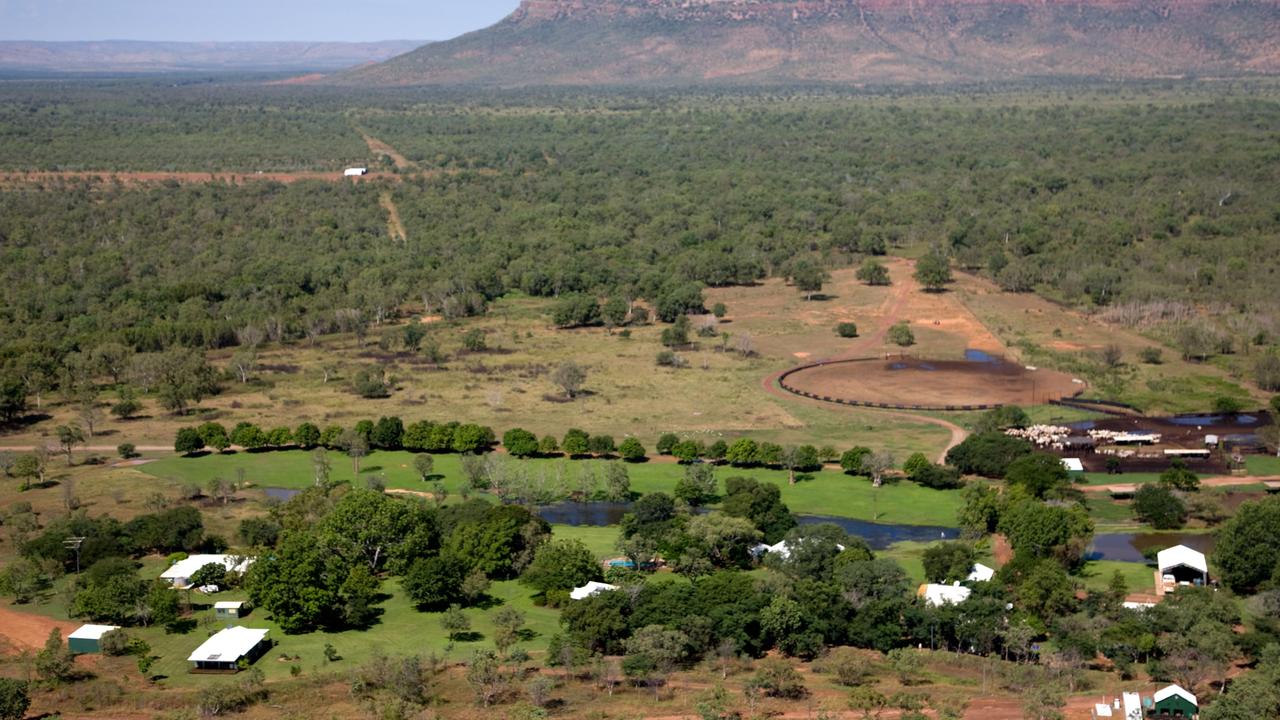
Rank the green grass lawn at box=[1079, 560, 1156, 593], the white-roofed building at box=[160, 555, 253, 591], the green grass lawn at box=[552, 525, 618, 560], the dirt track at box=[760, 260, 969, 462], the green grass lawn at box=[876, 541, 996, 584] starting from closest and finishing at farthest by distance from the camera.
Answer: the green grass lawn at box=[1079, 560, 1156, 593]
the white-roofed building at box=[160, 555, 253, 591]
the green grass lawn at box=[876, 541, 996, 584]
the green grass lawn at box=[552, 525, 618, 560]
the dirt track at box=[760, 260, 969, 462]

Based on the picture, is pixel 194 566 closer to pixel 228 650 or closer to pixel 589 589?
pixel 228 650

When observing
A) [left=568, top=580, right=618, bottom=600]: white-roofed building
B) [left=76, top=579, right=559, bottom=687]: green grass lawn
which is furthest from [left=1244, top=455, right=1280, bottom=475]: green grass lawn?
[left=76, top=579, right=559, bottom=687]: green grass lawn

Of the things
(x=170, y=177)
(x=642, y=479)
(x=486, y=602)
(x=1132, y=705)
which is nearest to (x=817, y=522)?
(x=642, y=479)

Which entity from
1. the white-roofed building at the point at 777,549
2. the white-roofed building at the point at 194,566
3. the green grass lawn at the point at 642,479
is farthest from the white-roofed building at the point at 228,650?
the green grass lawn at the point at 642,479

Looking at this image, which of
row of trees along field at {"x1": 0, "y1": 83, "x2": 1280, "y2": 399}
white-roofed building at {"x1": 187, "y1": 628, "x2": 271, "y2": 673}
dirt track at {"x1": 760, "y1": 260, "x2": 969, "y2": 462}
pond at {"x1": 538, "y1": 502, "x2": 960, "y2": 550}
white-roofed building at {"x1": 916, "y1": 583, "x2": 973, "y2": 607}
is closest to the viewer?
white-roofed building at {"x1": 187, "y1": 628, "x2": 271, "y2": 673}

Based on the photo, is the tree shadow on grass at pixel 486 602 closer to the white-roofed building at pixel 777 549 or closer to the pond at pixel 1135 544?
the white-roofed building at pixel 777 549

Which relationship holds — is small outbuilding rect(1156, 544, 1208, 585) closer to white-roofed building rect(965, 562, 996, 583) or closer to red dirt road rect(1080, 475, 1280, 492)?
white-roofed building rect(965, 562, 996, 583)

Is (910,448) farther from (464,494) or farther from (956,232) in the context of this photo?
(956,232)
